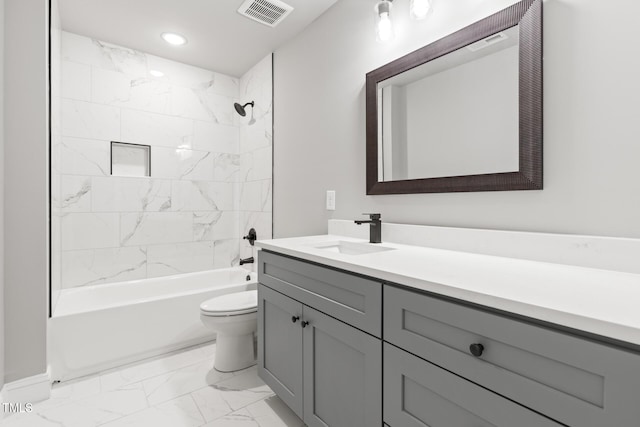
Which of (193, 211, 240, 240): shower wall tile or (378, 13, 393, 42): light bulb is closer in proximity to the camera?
(378, 13, 393, 42): light bulb

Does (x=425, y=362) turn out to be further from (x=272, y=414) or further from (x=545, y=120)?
(x=272, y=414)

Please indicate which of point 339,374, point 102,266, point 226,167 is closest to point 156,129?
point 226,167

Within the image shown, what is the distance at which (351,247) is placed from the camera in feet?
5.60

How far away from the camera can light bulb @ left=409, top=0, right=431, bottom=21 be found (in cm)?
145

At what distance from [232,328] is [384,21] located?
193 centimetres

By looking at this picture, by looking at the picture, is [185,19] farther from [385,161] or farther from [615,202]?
[615,202]

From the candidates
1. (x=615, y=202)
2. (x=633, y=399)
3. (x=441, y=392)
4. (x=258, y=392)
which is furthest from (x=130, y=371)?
(x=615, y=202)

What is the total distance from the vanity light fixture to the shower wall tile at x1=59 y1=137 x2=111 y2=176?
7.45 ft

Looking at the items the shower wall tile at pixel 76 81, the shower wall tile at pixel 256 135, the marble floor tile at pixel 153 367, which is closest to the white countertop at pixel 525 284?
the marble floor tile at pixel 153 367

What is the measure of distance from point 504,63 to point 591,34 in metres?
0.27

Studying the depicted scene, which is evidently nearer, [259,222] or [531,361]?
[531,361]

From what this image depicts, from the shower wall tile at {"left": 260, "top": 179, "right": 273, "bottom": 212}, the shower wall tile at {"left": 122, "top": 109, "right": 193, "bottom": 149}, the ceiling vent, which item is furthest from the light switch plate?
the shower wall tile at {"left": 122, "top": 109, "right": 193, "bottom": 149}

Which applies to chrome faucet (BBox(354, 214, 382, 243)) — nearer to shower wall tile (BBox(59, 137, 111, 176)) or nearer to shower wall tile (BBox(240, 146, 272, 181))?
shower wall tile (BBox(240, 146, 272, 181))

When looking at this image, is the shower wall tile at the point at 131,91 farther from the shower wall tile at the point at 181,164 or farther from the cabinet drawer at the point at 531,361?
the cabinet drawer at the point at 531,361
